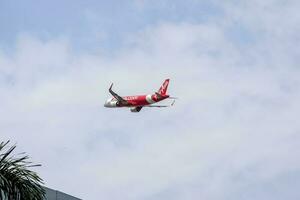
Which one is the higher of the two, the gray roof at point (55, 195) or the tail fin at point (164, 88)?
the tail fin at point (164, 88)

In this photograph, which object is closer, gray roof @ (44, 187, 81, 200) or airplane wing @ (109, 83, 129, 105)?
gray roof @ (44, 187, 81, 200)

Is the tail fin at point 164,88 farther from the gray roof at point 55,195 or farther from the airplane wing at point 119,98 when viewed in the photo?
the gray roof at point 55,195

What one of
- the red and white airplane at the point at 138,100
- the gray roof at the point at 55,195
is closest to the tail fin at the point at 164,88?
the red and white airplane at the point at 138,100

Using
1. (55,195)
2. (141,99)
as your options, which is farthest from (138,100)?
(55,195)

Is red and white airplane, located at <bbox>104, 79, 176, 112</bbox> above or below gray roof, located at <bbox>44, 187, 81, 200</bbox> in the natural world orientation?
above

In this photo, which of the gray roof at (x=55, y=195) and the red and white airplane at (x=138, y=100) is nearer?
the gray roof at (x=55, y=195)

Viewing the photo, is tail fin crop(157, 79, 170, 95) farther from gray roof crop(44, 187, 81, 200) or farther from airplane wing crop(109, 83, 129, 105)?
gray roof crop(44, 187, 81, 200)

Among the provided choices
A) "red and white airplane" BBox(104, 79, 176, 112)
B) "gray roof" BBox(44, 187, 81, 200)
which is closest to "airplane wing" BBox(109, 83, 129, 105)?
"red and white airplane" BBox(104, 79, 176, 112)

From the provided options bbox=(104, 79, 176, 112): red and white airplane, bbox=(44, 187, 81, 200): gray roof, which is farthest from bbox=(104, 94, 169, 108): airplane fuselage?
bbox=(44, 187, 81, 200): gray roof

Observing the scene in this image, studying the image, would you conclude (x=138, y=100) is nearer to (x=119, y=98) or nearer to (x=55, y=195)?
(x=119, y=98)

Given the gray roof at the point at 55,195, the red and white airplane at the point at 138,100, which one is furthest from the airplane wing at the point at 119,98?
the gray roof at the point at 55,195

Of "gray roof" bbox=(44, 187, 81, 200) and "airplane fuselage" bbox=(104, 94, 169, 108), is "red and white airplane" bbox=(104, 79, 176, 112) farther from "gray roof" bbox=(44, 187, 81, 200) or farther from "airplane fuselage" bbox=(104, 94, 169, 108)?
"gray roof" bbox=(44, 187, 81, 200)

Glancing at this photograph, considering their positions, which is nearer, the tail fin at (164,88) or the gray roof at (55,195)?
the gray roof at (55,195)

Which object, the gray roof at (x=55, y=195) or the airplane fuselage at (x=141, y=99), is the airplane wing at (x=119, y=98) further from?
the gray roof at (x=55, y=195)
